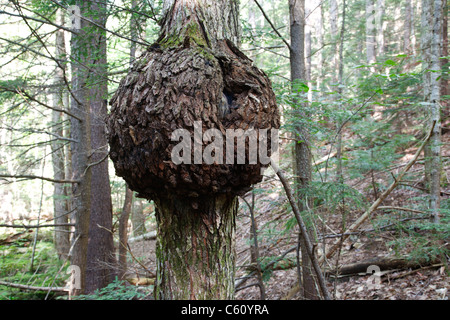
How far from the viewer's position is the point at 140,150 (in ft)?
4.95

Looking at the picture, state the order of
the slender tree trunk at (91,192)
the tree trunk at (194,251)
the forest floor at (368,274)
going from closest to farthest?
the tree trunk at (194,251) < the forest floor at (368,274) < the slender tree trunk at (91,192)

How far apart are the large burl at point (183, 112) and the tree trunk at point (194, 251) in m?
0.12

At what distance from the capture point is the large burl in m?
1.44

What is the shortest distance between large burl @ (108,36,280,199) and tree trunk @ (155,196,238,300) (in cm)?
12

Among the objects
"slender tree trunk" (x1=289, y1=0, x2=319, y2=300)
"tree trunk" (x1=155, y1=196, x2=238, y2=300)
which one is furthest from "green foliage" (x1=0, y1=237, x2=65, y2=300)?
"tree trunk" (x1=155, y1=196, x2=238, y2=300)

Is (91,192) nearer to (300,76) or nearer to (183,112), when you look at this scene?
(300,76)

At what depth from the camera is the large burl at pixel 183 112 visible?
1.44 m

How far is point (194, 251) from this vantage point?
1619 millimetres

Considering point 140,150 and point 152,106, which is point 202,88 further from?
point 140,150

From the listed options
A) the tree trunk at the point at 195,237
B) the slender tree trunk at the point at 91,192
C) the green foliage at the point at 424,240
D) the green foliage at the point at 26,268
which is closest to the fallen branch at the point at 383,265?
the green foliage at the point at 424,240

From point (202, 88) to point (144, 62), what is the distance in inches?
16.5

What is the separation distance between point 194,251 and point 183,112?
775mm

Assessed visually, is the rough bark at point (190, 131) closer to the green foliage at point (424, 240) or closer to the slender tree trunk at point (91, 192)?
the green foliage at point (424, 240)

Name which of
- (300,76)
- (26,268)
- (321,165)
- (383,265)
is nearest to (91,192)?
(300,76)
